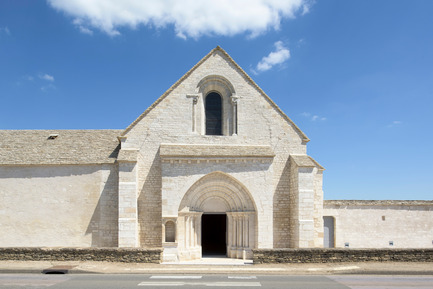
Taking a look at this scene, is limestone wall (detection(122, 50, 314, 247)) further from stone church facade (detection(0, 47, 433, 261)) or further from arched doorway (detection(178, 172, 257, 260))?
arched doorway (detection(178, 172, 257, 260))

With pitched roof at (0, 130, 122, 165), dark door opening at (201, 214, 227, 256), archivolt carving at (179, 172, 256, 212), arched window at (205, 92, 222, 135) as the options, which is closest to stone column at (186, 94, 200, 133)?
arched window at (205, 92, 222, 135)

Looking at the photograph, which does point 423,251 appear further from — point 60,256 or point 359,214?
point 60,256

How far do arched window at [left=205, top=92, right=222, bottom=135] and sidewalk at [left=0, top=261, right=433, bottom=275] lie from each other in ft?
24.2

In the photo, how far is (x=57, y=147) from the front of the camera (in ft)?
68.0

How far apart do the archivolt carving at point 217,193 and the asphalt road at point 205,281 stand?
210 inches

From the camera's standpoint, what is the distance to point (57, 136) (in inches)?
861

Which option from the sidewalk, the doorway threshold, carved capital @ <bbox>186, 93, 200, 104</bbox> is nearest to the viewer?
the sidewalk

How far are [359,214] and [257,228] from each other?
9.63m

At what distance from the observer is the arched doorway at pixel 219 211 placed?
59.8 feet

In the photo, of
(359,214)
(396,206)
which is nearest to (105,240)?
(359,214)

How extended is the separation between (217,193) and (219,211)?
1.05 meters

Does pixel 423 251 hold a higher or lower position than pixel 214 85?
lower

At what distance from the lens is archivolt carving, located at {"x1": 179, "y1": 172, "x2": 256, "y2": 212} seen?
1844cm

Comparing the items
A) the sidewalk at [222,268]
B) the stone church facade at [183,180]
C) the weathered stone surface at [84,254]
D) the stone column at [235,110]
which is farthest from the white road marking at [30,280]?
the stone column at [235,110]
